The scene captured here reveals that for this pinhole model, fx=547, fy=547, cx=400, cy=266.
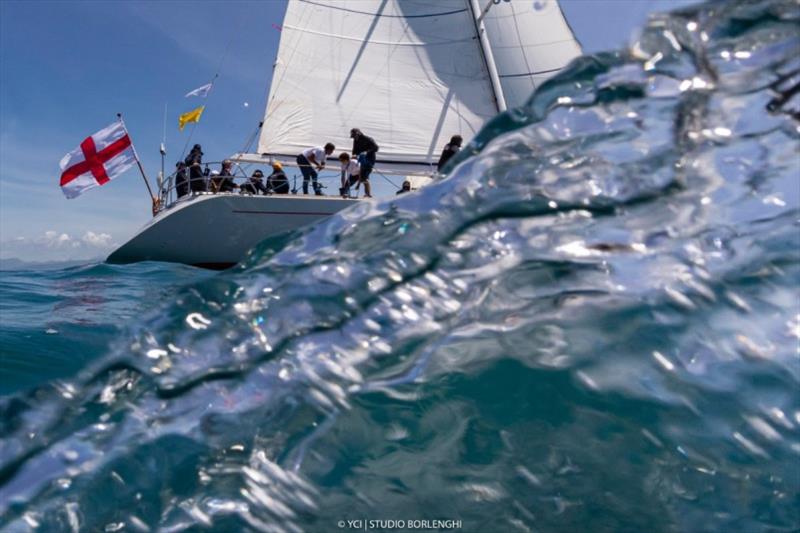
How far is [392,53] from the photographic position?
10.9 metres

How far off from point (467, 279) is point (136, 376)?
695 millimetres

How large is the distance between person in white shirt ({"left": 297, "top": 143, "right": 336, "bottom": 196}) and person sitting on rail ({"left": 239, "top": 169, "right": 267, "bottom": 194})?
0.68 metres

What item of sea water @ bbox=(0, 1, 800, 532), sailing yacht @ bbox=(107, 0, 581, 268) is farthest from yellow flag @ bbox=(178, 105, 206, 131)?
sea water @ bbox=(0, 1, 800, 532)

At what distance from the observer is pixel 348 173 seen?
8945 mm

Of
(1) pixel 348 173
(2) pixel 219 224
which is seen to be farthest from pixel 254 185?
(1) pixel 348 173

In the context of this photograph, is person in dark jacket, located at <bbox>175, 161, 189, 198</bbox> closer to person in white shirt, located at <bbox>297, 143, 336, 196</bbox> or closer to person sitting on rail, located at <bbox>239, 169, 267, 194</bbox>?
person sitting on rail, located at <bbox>239, 169, 267, 194</bbox>

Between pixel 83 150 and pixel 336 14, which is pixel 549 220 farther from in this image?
pixel 336 14

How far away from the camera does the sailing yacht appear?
1059cm

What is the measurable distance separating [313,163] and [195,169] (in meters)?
2.01

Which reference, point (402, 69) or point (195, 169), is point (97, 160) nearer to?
point (195, 169)

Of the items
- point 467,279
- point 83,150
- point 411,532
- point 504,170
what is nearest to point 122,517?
point 411,532

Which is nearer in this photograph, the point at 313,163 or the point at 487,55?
the point at 313,163

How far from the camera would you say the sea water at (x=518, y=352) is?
3.49 feet

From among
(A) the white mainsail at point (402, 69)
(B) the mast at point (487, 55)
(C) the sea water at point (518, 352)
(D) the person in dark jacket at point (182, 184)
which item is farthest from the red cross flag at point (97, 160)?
(C) the sea water at point (518, 352)
